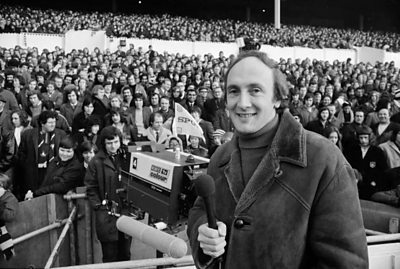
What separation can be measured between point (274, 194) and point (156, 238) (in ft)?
1.15

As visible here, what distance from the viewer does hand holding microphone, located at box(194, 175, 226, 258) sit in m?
1.29

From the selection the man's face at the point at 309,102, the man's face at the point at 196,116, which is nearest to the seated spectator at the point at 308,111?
the man's face at the point at 309,102

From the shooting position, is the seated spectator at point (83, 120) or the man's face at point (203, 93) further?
the man's face at point (203, 93)

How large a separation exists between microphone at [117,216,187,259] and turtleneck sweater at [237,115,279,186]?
1.09ft

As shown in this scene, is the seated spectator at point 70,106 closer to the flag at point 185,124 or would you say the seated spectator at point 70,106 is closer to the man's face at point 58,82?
the man's face at point 58,82

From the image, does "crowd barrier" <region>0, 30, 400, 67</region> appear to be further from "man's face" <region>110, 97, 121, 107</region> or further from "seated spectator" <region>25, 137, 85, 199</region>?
"seated spectator" <region>25, 137, 85, 199</region>

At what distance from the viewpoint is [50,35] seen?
826 inches

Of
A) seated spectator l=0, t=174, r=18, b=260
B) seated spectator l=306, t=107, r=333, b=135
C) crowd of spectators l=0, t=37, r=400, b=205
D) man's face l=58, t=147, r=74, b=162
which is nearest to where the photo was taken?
seated spectator l=0, t=174, r=18, b=260

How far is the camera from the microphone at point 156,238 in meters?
1.25

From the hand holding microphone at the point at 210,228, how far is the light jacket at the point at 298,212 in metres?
0.07

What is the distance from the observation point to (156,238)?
4.18 ft

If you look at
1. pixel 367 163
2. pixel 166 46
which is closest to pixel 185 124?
pixel 367 163

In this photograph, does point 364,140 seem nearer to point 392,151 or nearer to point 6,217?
point 392,151

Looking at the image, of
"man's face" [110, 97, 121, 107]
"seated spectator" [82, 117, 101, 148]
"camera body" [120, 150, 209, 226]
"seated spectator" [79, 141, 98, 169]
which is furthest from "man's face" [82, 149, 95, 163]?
"man's face" [110, 97, 121, 107]
